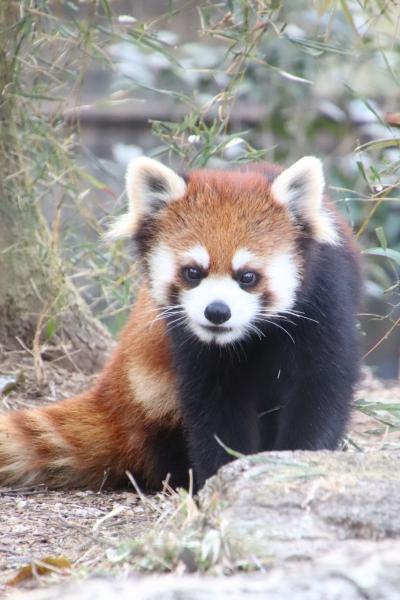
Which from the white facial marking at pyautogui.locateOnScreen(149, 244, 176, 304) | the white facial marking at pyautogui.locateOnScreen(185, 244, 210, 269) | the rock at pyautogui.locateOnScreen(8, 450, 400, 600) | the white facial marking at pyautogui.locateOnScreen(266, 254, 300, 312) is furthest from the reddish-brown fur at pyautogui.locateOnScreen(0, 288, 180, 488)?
the rock at pyautogui.locateOnScreen(8, 450, 400, 600)

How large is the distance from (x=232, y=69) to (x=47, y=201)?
76.0 inches

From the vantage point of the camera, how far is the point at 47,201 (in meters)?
6.02

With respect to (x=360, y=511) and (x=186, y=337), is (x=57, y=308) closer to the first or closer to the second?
(x=186, y=337)

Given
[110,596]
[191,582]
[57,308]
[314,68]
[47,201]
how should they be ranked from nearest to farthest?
[110,596], [191,582], [57,308], [47,201], [314,68]

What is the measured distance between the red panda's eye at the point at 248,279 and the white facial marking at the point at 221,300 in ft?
0.11

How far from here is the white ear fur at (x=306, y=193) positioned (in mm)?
3480

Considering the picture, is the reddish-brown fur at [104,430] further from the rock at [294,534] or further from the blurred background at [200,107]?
the rock at [294,534]

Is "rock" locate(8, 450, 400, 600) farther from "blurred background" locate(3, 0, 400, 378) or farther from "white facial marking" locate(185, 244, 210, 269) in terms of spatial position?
"blurred background" locate(3, 0, 400, 378)

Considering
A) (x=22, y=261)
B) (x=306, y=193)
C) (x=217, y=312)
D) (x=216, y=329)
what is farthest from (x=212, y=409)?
(x=22, y=261)

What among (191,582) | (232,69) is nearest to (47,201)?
(232,69)

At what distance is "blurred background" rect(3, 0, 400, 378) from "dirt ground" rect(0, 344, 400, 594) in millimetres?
257

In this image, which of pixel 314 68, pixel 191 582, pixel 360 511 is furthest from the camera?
pixel 314 68

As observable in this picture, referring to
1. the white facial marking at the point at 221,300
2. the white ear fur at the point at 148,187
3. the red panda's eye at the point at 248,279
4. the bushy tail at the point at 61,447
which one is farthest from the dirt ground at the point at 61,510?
the white ear fur at the point at 148,187

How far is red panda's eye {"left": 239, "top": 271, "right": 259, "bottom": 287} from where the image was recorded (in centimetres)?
336
